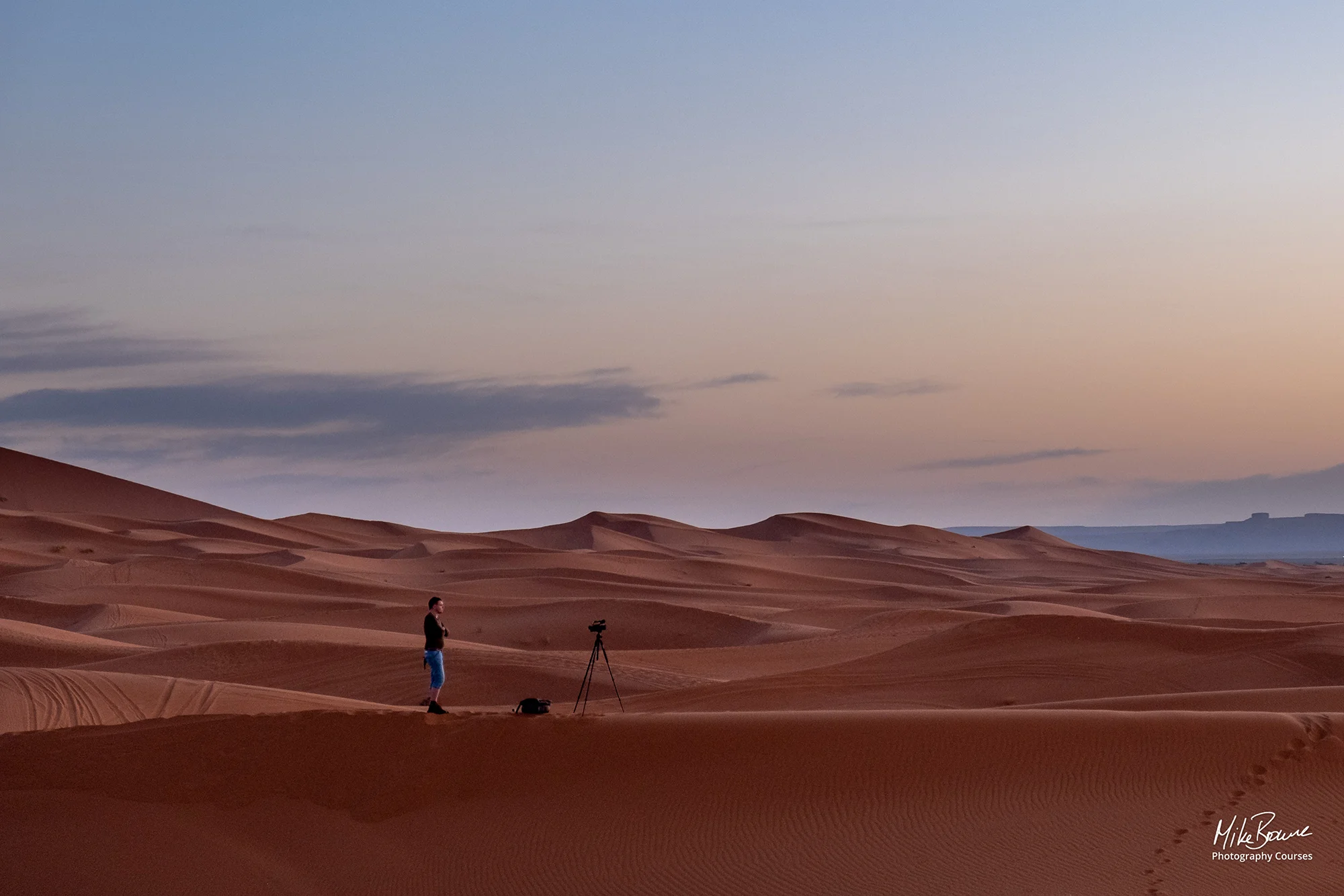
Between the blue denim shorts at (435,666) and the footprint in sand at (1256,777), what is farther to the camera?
the blue denim shorts at (435,666)

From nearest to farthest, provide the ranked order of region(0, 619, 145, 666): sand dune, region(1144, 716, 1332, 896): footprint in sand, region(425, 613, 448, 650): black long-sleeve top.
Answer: region(1144, 716, 1332, 896): footprint in sand < region(425, 613, 448, 650): black long-sleeve top < region(0, 619, 145, 666): sand dune

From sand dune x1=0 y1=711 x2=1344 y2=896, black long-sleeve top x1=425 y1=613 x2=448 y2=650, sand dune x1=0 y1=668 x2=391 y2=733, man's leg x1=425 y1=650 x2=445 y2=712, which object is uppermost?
black long-sleeve top x1=425 y1=613 x2=448 y2=650

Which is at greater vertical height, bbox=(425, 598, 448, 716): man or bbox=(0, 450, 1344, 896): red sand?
bbox=(425, 598, 448, 716): man

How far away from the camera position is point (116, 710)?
35.8ft

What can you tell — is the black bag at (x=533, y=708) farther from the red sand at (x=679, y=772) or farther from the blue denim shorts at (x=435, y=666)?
the blue denim shorts at (x=435, y=666)

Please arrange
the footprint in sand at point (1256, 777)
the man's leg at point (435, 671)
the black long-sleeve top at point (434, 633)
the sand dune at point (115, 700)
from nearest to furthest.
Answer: the footprint in sand at point (1256, 777) < the black long-sleeve top at point (434, 633) < the man's leg at point (435, 671) < the sand dune at point (115, 700)

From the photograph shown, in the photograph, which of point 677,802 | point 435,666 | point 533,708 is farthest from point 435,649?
point 677,802

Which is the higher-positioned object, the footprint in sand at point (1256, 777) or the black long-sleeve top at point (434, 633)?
the black long-sleeve top at point (434, 633)

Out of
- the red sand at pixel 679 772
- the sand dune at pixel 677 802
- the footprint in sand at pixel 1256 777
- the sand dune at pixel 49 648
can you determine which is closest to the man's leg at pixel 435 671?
the red sand at pixel 679 772

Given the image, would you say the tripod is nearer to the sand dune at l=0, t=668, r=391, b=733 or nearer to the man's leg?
the man's leg

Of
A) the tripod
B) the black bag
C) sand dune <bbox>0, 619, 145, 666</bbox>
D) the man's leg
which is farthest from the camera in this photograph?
sand dune <bbox>0, 619, 145, 666</bbox>

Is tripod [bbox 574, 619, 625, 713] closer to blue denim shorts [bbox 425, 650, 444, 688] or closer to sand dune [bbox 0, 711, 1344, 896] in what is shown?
sand dune [bbox 0, 711, 1344, 896]

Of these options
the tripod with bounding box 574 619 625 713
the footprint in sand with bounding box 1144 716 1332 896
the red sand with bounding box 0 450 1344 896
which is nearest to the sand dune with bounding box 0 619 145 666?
the red sand with bounding box 0 450 1344 896

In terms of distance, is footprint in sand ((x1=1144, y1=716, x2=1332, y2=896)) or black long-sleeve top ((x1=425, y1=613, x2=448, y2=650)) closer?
footprint in sand ((x1=1144, y1=716, x2=1332, y2=896))
